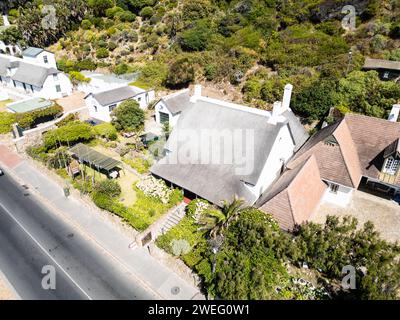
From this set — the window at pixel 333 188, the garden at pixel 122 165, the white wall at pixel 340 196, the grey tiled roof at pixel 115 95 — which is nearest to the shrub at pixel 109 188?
the garden at pixel 122 165

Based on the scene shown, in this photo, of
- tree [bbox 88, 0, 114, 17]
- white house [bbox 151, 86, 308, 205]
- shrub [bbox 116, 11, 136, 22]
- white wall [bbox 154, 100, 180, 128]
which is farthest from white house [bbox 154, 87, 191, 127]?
tree [bbox 88, 0, 114, 17]

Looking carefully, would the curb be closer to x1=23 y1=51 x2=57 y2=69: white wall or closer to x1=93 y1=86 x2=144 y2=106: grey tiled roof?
x1=93 y1=86 x2=144 y2=106: grey tiled roof

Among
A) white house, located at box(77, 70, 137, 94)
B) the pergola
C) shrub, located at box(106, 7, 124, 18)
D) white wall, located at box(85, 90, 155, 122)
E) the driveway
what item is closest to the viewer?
the driveway

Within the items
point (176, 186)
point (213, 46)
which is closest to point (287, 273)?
point (176, 186)

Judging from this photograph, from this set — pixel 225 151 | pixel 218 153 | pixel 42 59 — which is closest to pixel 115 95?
pixel 218 153

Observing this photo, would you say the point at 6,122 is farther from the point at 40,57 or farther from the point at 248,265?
the point at 248,265
